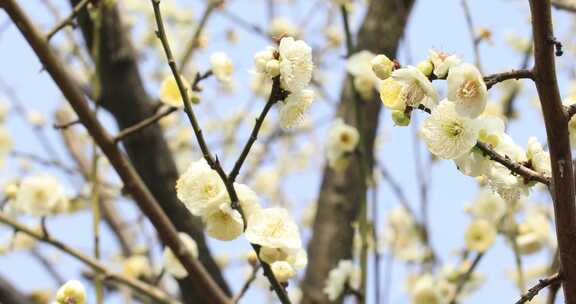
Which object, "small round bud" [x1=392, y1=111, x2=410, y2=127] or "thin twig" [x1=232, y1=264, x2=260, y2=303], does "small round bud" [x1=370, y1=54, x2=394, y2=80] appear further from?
"thin twig" [x1=232, y1=264, x2=260, y2=303]

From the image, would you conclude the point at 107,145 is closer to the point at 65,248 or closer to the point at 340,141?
the point at 65,248

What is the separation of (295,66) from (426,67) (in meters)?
0.19

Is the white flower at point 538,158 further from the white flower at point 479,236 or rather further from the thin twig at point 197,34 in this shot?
the thin twig at point 197,34

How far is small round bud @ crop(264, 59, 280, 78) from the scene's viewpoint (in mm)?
1075

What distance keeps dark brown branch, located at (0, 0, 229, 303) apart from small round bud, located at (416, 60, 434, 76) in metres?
0.91

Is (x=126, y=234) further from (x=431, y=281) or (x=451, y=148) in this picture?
(x=451, y=148)

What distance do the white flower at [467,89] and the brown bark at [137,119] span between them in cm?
152

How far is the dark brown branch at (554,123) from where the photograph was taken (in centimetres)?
92

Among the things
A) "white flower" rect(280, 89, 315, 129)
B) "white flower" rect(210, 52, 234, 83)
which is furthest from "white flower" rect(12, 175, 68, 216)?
A: "white flower" rect(280, 89, 315, 129)

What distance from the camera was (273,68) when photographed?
1.08 metres

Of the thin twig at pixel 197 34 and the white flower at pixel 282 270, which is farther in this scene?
the thin twig at pixel 197 34

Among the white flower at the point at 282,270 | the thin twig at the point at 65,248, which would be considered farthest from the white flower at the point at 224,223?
the thin twig at the point at 65,248

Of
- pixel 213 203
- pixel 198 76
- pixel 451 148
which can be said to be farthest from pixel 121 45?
pixel 451 148

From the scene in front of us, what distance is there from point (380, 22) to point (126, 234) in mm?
1701
